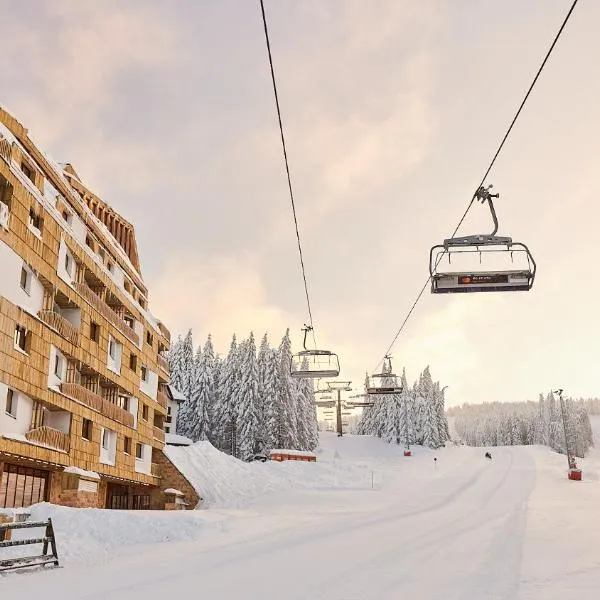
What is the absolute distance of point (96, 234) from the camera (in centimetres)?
3634

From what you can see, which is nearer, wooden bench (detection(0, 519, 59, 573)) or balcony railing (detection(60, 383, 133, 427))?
wooden bench (detection(0, 519, 59, 573))

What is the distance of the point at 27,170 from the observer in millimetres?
28109

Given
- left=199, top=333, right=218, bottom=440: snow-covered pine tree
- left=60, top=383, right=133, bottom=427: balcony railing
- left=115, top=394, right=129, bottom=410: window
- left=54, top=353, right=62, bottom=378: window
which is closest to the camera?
left=54, top=353, right=62, bottom=378: window

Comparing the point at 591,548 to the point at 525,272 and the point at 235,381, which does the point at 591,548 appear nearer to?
the point at 525,272

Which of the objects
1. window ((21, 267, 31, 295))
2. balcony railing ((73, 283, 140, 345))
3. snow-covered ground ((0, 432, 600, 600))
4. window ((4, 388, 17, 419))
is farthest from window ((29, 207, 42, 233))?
snow-covered ground ((0, 432, 600, 600))

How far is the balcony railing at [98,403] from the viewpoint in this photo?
1166 inches

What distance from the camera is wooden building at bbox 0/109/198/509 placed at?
2508 cm

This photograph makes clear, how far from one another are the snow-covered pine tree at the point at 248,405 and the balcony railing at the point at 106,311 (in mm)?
36636

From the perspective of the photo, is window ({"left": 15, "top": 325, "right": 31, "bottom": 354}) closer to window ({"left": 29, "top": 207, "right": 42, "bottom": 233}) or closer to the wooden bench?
window ({"left": 29, "top": 207, "right": 42, "bottom": 233})

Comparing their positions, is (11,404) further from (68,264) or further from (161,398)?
(161,398)

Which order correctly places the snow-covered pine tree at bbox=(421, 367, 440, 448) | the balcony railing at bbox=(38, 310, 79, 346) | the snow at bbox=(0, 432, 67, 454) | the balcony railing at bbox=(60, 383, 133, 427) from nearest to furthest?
the snow at bbox=(0, 432, 67, 454) < the balcony railing at bbox=(38, 310, 79, 346) < the balcony railing at bbox=(60, 383, 133, 427) < the snow-covered pine tree at bbox=(421, 367, 440, 448)

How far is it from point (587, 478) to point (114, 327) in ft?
142

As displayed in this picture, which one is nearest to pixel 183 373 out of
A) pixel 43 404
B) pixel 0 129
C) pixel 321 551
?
pixel 43 404

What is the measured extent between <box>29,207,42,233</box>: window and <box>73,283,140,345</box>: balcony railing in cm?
439
